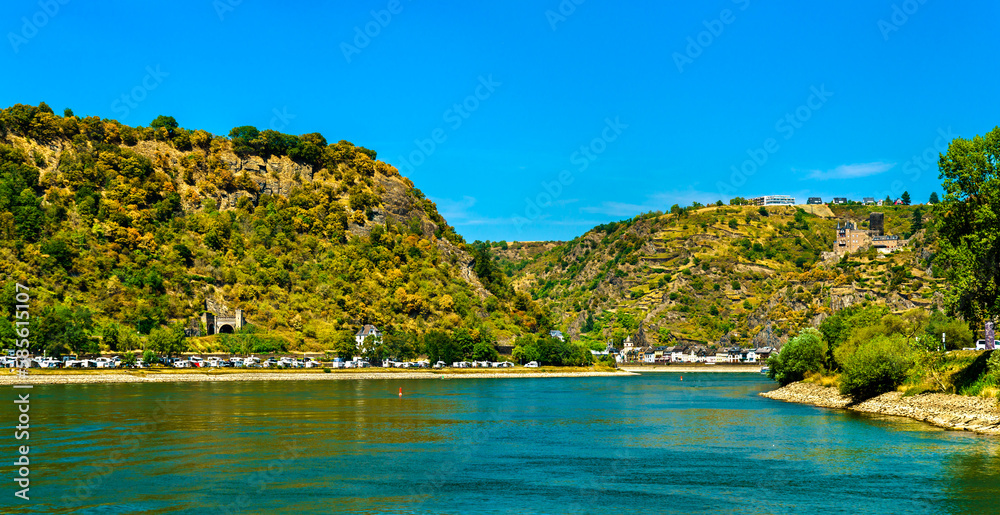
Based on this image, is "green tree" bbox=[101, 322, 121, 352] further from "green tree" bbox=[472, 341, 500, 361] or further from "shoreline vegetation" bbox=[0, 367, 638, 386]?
"green tree" bbox=[472, 341, 500, 361]

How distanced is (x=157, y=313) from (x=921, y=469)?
4836 inches

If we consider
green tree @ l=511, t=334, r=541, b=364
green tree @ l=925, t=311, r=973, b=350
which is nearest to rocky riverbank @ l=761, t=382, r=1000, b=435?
green tree @ l=925, t=311, r=973, b=350

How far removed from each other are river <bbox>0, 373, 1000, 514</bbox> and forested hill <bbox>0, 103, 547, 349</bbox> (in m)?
65.8

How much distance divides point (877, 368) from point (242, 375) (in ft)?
289

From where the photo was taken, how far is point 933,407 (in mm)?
61219

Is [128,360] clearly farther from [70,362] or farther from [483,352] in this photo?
[483,352]

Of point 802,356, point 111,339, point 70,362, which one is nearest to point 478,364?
point 111,339

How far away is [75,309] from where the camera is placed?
12588 centimetres

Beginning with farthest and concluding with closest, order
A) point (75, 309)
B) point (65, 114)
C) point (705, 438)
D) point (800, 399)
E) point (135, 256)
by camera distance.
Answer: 1. point (65, 114)
2. point (135, 256)
3. point (75, 309)
4. point (800, 399)
5. point (705, 438)

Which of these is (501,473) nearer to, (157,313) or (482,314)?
(157,313)

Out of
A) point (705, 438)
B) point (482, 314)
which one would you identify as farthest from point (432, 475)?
point (482, 314)

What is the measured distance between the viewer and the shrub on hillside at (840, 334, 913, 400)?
68812 mm

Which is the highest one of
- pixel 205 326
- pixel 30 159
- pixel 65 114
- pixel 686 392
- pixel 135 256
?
pixel 65 114

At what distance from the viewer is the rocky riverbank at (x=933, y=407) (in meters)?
53.5
